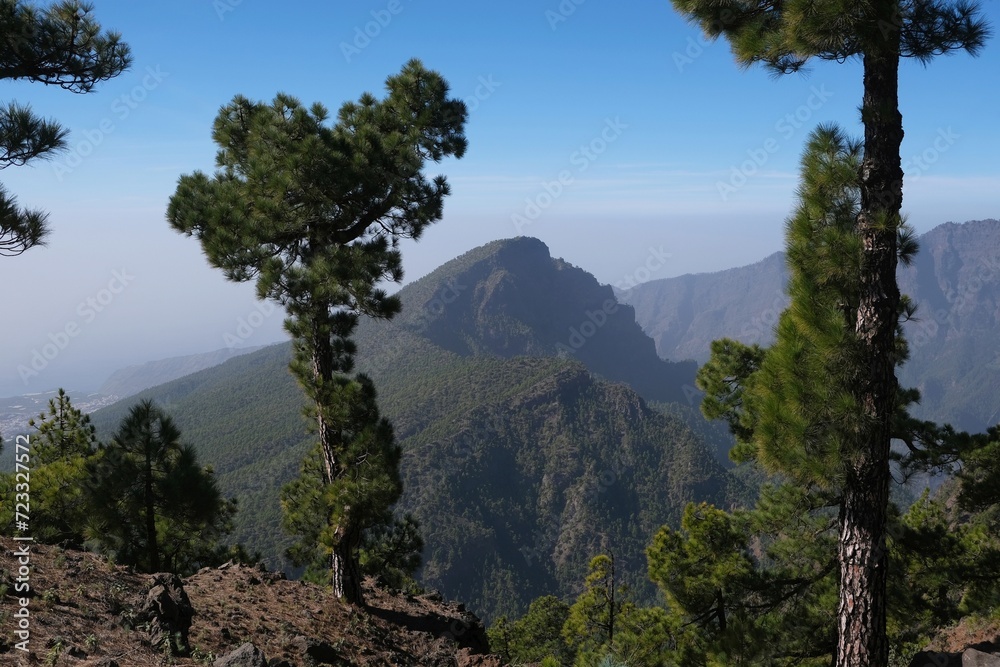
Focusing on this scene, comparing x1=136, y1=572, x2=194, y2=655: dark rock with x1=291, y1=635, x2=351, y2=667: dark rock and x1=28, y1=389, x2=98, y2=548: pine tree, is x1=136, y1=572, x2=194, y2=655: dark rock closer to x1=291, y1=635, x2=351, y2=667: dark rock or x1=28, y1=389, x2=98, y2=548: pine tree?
x1=291, y1=635, x2=351, y2=667: dark rock

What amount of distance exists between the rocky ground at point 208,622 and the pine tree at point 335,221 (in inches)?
43.3

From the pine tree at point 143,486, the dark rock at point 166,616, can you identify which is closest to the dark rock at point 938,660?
the dark rock at point 166,616

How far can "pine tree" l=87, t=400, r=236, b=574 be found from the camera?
938cm

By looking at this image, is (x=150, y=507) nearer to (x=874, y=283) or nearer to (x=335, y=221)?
(x=335, y=221)

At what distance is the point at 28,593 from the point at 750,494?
11424 centimetres

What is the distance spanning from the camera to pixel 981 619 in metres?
7.84

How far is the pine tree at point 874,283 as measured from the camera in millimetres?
5105

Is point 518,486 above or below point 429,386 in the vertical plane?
below

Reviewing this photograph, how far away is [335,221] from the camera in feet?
30.3

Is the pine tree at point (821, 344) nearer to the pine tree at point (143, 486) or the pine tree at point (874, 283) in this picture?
the pine tree at point (874, 283)

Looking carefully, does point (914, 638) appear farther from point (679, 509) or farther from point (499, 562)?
point (679, 509)

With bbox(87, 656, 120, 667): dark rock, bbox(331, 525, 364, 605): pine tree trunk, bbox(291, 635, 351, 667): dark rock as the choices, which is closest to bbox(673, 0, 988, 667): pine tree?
bbox(291, 635, 351, 667): dark rock

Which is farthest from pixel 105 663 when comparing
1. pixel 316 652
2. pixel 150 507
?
pixel 150 507

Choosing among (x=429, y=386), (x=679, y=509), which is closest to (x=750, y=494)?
(x=679, y=509)
